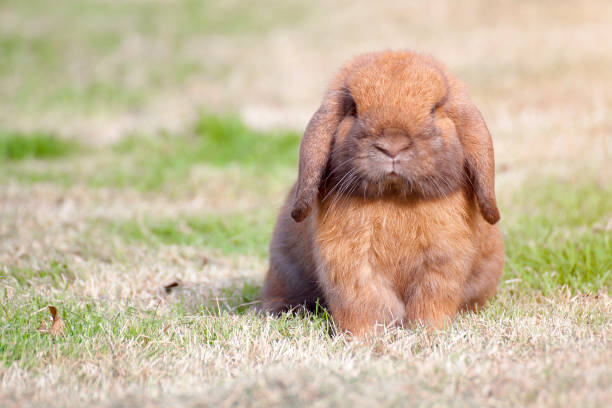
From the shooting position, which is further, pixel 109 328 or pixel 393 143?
pixel 109 328

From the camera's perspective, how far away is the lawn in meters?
2.87

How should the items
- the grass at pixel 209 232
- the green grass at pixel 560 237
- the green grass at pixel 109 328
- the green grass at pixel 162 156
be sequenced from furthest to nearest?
the green grass at pixel 162 156
the grass at pixel 209 232
the green grass at pixel 560 237
the green grass at pixel 109 328

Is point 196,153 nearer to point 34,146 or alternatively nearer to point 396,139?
point 34,146

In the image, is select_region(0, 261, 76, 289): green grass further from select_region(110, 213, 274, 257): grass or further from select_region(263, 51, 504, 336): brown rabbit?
select_region(263, 51, 504, 336): brown rabbit

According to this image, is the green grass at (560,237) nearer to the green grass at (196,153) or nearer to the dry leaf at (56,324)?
the dry leaf at (56,324)

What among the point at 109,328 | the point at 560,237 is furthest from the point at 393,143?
the point at 560,237

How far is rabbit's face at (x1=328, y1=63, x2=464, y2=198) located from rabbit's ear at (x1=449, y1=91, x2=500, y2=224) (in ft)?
0.21

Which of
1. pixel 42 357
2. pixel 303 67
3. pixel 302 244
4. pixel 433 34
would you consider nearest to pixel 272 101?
pixel 303 67

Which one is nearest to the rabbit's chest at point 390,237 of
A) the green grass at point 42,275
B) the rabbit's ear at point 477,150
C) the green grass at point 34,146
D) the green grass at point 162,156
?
the rabbit's ear at point 477,150

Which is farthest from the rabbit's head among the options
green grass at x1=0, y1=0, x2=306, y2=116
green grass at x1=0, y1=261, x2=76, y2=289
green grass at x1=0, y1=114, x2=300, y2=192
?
green grass at x1=0, y1=0, x2=306, y2=116

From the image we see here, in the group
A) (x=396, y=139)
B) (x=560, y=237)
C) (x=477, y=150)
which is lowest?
(x=560, y=237)

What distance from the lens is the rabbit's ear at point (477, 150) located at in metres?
3.46

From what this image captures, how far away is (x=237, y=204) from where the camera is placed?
706 centimetres

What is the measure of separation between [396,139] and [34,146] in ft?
23.3
